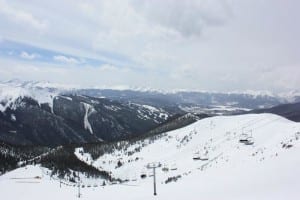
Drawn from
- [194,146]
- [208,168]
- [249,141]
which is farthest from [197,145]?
[208,168]

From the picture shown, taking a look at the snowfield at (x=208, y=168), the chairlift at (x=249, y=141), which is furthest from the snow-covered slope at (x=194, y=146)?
the chairlift at (x=249, y=141)

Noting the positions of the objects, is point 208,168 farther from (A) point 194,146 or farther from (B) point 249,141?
(A) point 194,146

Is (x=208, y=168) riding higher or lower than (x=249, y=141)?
lower

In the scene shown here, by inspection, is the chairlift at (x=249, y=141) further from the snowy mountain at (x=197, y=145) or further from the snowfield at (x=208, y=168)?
the snowfield at (x=208, y=168)

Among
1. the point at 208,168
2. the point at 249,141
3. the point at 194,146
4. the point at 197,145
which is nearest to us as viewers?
the point at 208,168

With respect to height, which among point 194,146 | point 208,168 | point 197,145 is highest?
point 197,145

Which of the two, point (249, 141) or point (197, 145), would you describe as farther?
point (197, 145)

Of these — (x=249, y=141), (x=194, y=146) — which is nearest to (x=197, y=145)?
(x=194, y=146)

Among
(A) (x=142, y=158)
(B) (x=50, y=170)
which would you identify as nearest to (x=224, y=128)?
(A) (x=142, y=158)

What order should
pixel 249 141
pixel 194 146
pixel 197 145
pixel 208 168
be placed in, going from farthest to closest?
pixel 194 146
pixel 197 145
pixel 249 141
pixel 208 168
